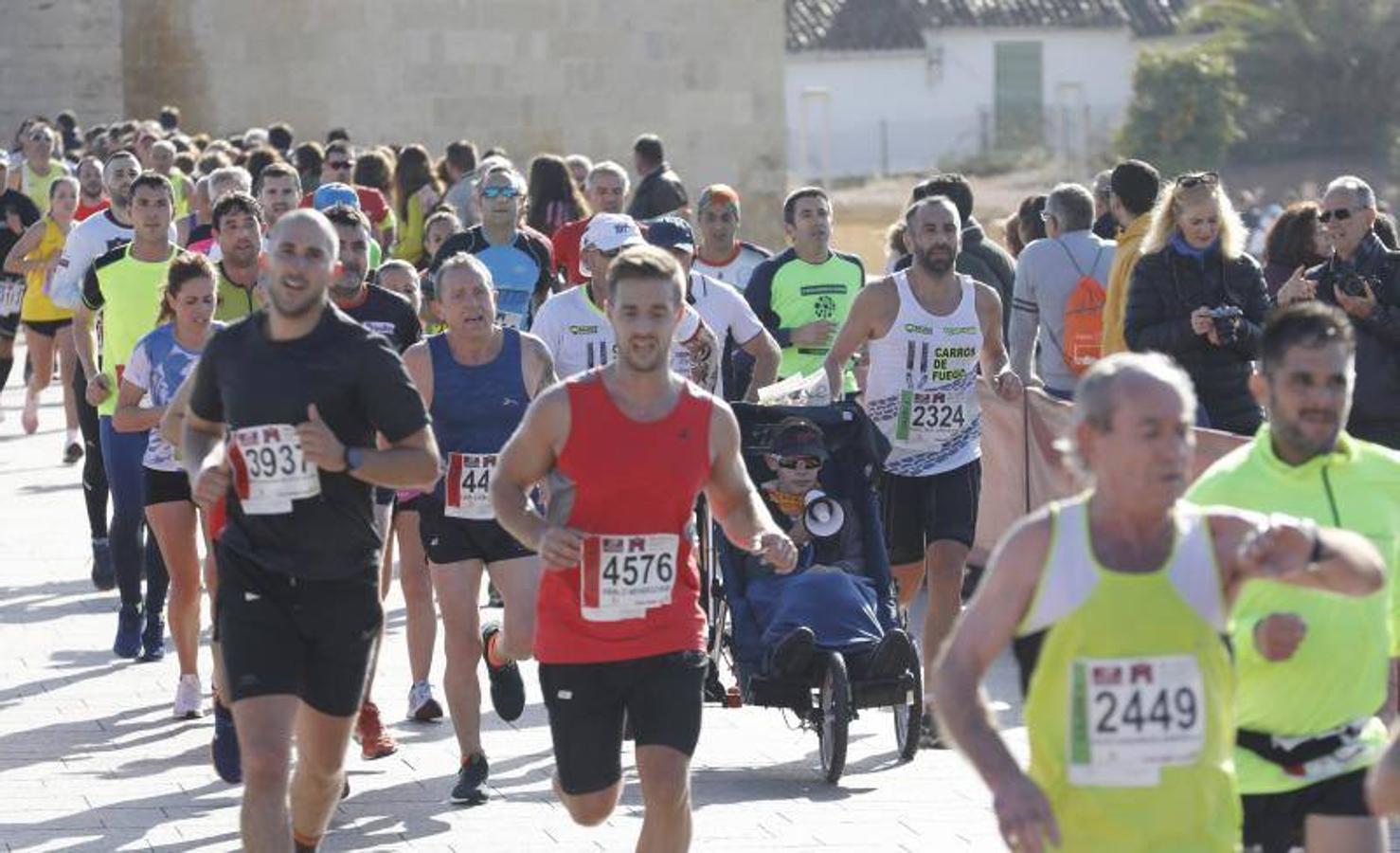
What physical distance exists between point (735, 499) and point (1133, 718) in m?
2.06

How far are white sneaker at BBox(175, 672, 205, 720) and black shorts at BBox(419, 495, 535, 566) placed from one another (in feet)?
5.36

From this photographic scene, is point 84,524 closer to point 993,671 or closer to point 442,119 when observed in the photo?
point 993,671

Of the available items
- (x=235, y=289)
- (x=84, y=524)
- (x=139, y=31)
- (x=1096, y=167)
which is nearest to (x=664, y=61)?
(x=139, y=31)

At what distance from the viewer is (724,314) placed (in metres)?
11.0

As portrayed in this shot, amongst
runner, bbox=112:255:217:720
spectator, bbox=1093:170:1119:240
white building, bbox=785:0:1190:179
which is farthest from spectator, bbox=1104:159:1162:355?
white building, bbox=785:0:1190:179

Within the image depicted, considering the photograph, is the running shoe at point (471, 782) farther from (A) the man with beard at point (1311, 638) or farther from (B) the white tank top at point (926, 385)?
(A) the man with beard at point (1311, 638)

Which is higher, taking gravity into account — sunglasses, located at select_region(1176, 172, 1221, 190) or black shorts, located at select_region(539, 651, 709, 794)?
sunglasses, located at select_region(1176, 172, 1221, 190)

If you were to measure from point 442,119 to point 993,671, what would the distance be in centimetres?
2247

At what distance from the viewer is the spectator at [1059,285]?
11820 millimetres

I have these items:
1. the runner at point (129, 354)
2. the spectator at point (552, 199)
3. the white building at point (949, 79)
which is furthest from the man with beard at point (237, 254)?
the white building at point (949, 79)

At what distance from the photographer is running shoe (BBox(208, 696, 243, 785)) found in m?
9.27

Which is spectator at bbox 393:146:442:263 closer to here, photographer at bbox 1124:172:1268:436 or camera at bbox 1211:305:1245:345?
photographer at bbox 1124:172:1268:436

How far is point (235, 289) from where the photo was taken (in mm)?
10406

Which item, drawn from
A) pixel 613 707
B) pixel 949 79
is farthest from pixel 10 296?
pixel 949 79
